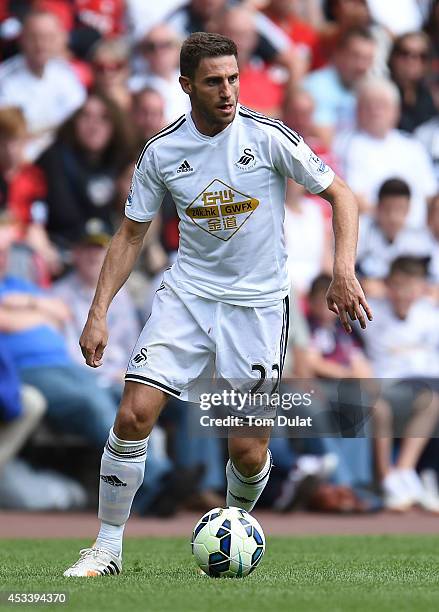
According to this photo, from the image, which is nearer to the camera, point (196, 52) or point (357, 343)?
point (196, 52)

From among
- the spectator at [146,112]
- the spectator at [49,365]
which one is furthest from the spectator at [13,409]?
the spectator at [146,112]

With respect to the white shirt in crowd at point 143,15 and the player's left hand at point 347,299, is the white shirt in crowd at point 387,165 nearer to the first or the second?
the white shirt in crowd at point 143,15

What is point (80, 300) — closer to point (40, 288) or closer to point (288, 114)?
point (40, 288)

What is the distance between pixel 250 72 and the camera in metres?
13.5

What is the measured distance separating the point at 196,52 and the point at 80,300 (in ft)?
18.3

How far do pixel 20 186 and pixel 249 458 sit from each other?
6008mm

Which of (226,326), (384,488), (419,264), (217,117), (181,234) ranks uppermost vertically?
(217,117)

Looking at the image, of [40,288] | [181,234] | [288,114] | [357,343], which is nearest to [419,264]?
[357,343]

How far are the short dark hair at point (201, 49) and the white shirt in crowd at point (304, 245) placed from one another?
6113mm

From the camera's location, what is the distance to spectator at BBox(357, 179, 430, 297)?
42.7 ft

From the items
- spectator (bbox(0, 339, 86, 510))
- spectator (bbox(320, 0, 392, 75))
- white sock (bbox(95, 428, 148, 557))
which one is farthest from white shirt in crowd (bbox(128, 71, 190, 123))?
white sock (bbox(95, 428, 148, 557))

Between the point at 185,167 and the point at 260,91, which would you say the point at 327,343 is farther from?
the point at 185,167

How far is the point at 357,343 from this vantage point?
12.6 metres

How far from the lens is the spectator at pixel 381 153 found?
530 inches
